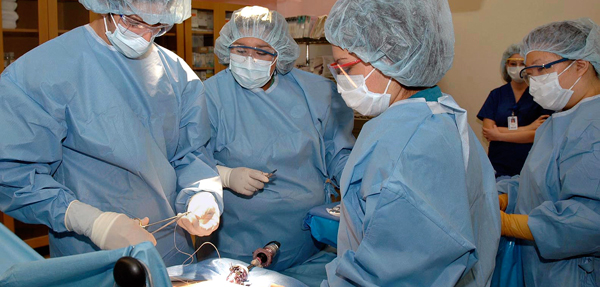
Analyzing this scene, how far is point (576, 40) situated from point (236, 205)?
5.04ft

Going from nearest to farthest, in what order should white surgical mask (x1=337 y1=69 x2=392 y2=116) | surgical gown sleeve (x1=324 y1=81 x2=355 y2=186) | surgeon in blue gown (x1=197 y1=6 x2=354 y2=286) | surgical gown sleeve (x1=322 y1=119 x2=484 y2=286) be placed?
surgical gown sleeve (x1=322 y1=119 x2=484 y2=286)
white surgical mask (x1=337 y1=69 x2=392 y2=116)
surgeon in blue gown (x1=197 y1=6 x2=354 y2=286)
surgical gown sleeve (x1=324 y1=81 x2=355 y2=186)

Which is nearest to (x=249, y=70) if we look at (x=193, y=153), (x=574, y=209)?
(x=193, y=153)

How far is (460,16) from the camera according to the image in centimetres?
388

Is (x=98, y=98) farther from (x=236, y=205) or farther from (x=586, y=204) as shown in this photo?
(x=586, y=204)

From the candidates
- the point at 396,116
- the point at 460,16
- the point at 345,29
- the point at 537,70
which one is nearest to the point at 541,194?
the point at 537,70

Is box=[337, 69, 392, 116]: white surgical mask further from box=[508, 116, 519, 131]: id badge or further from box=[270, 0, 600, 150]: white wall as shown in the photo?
box=[270, 0, 600, 150]: white wall

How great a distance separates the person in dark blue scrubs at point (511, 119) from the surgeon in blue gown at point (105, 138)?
219 cm

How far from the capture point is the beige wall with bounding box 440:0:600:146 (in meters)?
3.40

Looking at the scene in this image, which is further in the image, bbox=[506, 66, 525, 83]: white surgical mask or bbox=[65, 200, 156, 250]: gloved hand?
A: bbox=[506, 66, 525, 83]: white surgical mask

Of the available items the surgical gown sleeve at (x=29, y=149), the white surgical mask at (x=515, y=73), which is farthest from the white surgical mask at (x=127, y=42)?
the white surgical mask at (x=515, y=73)

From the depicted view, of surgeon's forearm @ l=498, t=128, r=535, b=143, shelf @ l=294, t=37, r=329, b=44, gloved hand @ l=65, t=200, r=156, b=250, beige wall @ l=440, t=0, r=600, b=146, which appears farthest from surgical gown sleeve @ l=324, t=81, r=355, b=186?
shelf @ l=294, t=37, r=329, b=44

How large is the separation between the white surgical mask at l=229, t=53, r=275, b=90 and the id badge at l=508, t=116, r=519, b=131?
1889 millimetres

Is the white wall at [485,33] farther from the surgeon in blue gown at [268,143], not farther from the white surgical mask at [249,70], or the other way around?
the white surgical mask at [249,70]

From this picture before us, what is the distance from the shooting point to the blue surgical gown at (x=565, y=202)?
1.49 metres
